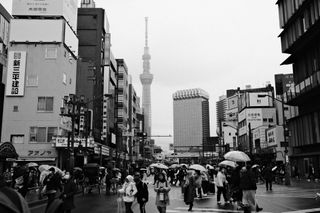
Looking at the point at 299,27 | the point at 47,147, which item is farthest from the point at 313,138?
the point at 47,147

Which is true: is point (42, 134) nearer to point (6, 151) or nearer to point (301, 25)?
point (6, 151)

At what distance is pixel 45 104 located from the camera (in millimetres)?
43406

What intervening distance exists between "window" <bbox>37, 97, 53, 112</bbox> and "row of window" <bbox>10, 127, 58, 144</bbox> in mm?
2404

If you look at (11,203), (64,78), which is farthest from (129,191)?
(64,78)

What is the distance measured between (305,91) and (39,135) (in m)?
31.2

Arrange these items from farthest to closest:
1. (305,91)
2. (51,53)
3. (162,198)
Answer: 1. (51,53)
2. (305,91)
3. (162,198)

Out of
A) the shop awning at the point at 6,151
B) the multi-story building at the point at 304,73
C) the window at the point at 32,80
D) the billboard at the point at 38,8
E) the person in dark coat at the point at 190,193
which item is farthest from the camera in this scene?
the billboard at the point at 38,8

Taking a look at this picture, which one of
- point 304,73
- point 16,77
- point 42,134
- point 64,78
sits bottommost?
point 42,134

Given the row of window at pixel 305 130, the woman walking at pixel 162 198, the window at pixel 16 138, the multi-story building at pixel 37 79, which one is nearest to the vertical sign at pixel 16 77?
the multi-story building at pixel 37 79

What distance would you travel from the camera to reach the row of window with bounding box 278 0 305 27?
3941 cm

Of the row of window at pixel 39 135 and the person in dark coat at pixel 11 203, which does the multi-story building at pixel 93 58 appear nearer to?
the row of window at pixel 39 135

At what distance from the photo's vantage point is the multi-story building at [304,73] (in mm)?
36031

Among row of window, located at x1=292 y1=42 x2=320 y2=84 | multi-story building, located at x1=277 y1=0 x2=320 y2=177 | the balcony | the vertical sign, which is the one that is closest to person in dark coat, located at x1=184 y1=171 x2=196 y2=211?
the balcony

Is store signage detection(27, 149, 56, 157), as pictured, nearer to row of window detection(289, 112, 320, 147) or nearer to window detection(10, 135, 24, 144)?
window detection(10, 135, 24, 144)
